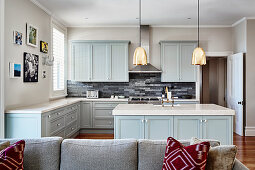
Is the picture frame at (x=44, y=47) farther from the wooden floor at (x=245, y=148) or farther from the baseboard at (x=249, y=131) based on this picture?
the baseboard at (x=249, y=131)

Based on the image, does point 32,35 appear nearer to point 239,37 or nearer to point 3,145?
point 3,145

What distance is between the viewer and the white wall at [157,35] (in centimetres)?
636

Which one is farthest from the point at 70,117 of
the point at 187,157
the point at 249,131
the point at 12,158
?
the point at 249,131

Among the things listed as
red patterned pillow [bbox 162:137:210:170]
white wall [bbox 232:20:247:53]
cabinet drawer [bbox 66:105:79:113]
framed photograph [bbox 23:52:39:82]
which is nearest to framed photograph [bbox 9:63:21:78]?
framed photograph [bbox 23:52:39:82]

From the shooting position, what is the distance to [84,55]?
239 inches

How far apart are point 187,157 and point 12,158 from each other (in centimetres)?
123

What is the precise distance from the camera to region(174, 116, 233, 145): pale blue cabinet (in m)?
3.43

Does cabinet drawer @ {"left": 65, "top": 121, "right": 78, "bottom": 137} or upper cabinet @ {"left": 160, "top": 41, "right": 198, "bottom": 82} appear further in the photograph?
upper cabinet @ {"left": 160, "top": 41, "right": 198, "bottom": 82}

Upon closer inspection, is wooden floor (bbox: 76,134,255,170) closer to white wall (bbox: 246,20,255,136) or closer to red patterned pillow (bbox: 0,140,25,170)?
white wall (bbox: 246,20,255,136)

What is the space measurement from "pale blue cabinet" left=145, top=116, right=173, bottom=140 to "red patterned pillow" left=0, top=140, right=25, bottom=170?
204 cm

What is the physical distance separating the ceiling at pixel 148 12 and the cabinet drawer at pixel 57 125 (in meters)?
2.31

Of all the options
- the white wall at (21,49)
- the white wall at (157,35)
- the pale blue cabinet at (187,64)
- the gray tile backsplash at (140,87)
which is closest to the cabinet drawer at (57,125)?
the white wall at (21,49)

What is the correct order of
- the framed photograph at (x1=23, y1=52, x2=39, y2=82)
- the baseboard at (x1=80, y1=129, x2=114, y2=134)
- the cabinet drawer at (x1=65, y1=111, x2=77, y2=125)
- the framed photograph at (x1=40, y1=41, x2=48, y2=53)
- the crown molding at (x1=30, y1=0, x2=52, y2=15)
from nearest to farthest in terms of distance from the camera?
the framed photograph at (x1=23, y1=52, x2=39, y2=82), the crown molding at (x1=30, y1=0, x2=52, y2=15), the framed photograph at (x1=40, y1=41, x2=48, y2=53), the cabinet drawer at (x1=65, y1=111, x2=77, y2=125), the baseboard at (x1=80, y1=129, x2=114, y2=134)

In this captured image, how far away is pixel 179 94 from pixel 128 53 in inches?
71.3
